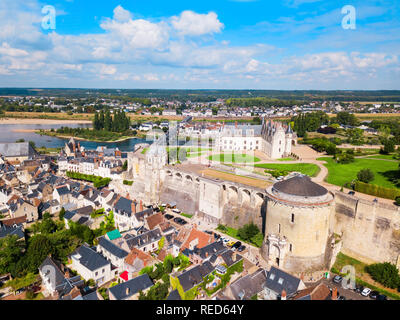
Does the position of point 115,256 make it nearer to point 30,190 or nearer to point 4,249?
point 4,249

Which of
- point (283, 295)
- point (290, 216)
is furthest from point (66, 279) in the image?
point (290, 216)

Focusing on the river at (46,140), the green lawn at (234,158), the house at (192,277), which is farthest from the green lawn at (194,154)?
the river at (46,140)

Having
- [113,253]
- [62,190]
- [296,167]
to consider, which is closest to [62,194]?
[62,190]

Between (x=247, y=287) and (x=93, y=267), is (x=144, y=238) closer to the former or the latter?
(x=93, y=267)

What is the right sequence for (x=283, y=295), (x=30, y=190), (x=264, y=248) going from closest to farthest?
(x=283, y=295) < (x=264, y=248) < (x=30, y=190)

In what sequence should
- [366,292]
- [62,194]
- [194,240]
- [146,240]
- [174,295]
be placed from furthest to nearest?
1. [62,194]
2. [146,240]
3. [194,240]
4. [366,292]
5. [174,295]
